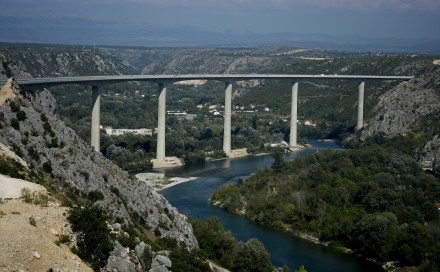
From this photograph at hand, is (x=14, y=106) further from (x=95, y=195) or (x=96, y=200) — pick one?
(x=96, y=200)

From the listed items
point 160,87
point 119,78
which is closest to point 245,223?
point 119,78

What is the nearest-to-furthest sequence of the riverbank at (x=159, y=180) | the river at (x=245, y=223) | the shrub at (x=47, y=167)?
the shrub at (x=47, y=167)
the river at (x=245, y=223)
the riverbank at (x=159, y=180)

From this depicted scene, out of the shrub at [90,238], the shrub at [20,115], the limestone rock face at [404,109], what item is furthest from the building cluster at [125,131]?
the shrub at [90,238]

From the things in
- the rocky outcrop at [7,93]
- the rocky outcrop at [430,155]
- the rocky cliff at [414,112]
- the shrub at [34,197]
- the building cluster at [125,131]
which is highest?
the rocky outcrop at [7,93]

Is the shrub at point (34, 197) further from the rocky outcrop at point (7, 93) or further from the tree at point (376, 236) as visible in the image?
the tree at point (376, 236)

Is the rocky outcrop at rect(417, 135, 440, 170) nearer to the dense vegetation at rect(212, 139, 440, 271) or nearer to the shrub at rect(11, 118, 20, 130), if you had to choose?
the dense vegetation at rect(212, 139, 440, 271)

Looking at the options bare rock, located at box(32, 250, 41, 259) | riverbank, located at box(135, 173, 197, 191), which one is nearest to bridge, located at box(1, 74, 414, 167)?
riverbank, located at box(135, 173, 197, 191)
